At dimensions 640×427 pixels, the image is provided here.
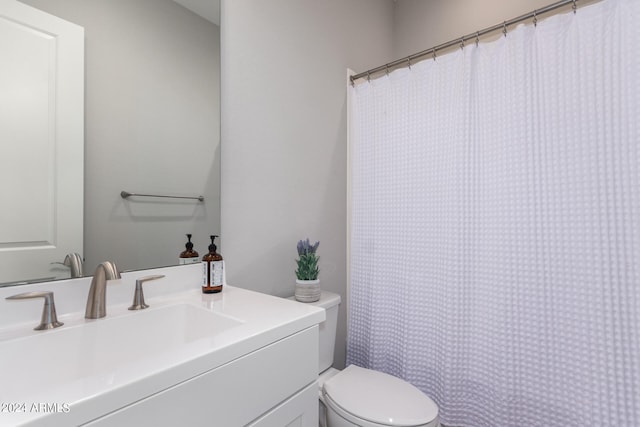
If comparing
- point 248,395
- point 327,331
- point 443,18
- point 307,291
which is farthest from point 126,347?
point 443,18

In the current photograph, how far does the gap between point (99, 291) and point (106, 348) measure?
153 mm

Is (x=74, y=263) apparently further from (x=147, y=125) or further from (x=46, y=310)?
(x=147, y=125)

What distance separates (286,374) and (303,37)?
1.52m

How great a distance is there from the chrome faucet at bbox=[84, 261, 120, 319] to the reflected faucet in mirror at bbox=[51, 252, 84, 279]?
3.2 inches

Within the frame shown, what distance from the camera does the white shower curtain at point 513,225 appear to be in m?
1.04

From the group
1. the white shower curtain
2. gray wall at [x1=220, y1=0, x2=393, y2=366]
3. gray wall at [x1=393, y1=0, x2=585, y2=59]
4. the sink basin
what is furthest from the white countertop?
gray wall at [x1=393, y1=0, x2=585, y2=59]

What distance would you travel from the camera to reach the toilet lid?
104cm

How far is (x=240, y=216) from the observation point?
1280 mm

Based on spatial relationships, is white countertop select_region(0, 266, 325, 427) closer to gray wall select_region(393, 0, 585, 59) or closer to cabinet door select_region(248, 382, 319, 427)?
cabinet door select_region(248, 382, 319, 427)

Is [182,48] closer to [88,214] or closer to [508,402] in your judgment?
[88,214]

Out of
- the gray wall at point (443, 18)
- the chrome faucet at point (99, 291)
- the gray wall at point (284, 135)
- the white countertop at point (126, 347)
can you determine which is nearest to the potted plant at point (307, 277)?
the gray wall at point (284, 135)

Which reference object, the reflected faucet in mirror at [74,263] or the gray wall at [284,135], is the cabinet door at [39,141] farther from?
the gray wall at [284,135]

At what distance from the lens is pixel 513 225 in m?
1.25

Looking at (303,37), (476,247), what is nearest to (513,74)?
(476,247)
